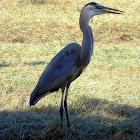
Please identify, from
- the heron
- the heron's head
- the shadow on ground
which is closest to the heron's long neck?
the heron

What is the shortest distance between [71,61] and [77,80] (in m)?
2.47

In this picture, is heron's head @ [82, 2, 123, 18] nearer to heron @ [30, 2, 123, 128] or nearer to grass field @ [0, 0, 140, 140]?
heron @ [30, 2, 123, 128]

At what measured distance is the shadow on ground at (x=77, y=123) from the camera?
379 centimetres

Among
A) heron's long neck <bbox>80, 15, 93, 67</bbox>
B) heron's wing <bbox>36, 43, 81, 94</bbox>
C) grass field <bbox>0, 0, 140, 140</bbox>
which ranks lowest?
grass field <bbox>0, 0, 140, 140</bbox>

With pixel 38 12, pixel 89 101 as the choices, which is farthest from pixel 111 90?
pixel 38 12

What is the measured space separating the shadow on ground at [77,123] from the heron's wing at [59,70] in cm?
43

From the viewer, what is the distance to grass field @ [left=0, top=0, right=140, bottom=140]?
399 cm

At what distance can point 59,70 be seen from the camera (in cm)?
422

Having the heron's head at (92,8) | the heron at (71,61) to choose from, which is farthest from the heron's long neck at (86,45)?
the heron's head at (92,8)

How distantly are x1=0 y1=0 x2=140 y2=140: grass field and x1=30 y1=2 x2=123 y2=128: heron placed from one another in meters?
0.42

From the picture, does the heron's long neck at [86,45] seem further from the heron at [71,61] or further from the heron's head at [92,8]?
the heron's head at [92,8]

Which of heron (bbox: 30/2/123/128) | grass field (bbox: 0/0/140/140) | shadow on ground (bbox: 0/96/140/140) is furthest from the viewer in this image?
heron (bbox: 30/2/123/128)

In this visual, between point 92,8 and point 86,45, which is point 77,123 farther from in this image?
point 92,8

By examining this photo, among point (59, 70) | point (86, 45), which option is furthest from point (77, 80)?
point (86, 45)
